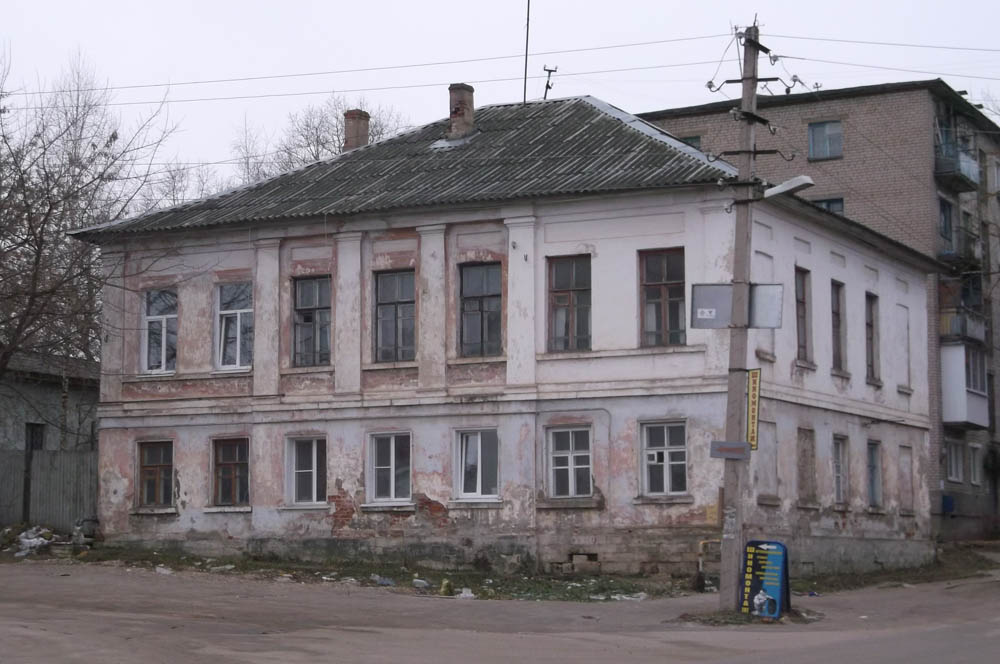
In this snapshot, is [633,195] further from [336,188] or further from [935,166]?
[935,166]

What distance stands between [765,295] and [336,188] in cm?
1273

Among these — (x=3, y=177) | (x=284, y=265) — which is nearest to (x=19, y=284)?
(x=3, y=177)

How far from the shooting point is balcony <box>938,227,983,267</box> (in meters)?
42.6

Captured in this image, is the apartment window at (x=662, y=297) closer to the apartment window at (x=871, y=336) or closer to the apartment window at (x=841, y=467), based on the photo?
the apartment window at (x=841, y=467)

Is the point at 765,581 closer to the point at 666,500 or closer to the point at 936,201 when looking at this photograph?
the point at 666,500

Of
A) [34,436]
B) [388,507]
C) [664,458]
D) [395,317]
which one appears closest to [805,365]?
[664,458]

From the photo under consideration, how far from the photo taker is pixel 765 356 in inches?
1043

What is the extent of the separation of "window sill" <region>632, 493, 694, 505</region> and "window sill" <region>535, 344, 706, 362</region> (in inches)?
97.5

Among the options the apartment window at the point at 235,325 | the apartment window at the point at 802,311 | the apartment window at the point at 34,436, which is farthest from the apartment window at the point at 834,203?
the apartment window at the point at 34,436

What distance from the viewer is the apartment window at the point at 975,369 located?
42.8 meters

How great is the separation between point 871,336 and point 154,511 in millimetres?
15296

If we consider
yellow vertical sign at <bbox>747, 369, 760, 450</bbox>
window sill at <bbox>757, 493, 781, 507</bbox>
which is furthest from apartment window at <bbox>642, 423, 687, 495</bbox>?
yellow vertical sign at <bbox>747, 369, 760, 450</bbox>

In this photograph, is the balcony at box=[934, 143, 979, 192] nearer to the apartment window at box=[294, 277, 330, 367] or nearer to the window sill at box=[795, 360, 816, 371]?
the window sill at box=[795, 360, 816, 371]

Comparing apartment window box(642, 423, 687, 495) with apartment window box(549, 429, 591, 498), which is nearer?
apartment window box(642, 423, 687, 495)
